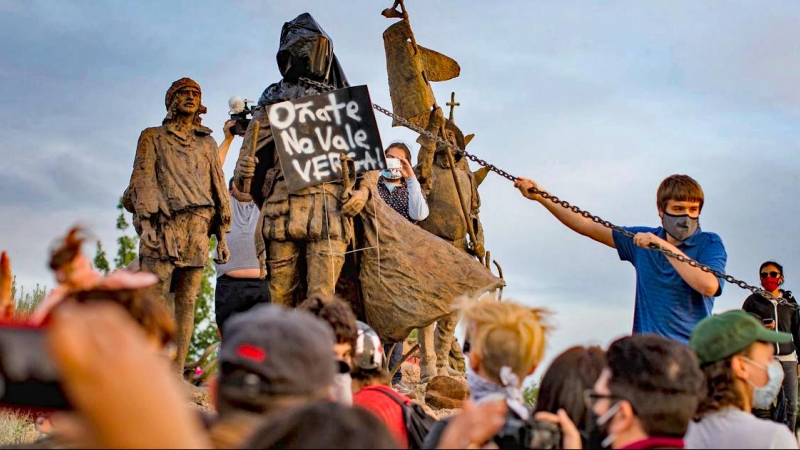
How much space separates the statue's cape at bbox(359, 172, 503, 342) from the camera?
368 inches

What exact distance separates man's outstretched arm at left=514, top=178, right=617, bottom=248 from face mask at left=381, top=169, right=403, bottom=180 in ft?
15.6

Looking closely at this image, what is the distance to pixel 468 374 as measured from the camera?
3438 mm

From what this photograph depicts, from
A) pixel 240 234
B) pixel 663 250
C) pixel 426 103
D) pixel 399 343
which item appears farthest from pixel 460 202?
pixel 663 250

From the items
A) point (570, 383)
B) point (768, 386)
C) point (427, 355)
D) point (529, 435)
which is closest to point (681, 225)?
point (768, 386)

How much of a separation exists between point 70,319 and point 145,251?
7.90 m

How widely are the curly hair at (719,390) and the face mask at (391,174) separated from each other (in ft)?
23.5

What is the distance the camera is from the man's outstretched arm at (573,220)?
5730mm

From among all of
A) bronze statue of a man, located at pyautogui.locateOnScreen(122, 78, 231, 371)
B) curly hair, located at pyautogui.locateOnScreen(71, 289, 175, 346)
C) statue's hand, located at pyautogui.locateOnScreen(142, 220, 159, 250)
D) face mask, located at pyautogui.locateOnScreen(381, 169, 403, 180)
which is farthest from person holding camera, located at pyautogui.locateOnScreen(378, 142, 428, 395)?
curly hair, located at pyautogui.locateOnScreen(71, 289, 175, 346)

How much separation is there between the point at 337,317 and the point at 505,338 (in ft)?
2.90

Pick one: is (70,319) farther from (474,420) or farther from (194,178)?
(194,178)

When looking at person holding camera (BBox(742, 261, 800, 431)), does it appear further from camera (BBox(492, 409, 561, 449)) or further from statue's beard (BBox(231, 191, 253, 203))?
camera (BBox(492, 409, 561, 449))

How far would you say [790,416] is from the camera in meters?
9.28

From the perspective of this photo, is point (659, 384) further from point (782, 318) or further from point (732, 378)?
point (782, 318)

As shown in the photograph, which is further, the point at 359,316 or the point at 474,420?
the point at 359,316
